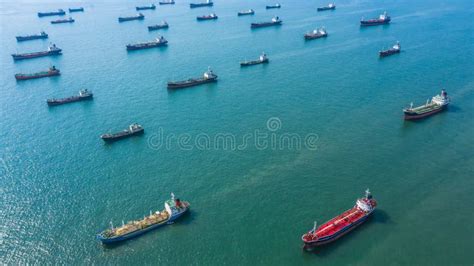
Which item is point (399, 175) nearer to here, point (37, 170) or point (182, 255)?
point (182, 255)

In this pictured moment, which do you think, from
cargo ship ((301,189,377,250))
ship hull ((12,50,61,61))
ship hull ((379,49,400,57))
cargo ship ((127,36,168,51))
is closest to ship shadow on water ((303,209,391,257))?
cargo ship ((301,189,377,250))

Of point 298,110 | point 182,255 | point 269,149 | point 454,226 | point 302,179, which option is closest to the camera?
point 182,255

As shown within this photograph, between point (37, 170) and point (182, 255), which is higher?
point (37, 170)

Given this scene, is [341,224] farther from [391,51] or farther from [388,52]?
[391,51]

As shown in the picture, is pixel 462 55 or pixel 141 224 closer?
pixel 141 224

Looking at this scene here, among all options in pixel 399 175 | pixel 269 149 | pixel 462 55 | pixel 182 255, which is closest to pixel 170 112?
pixel 269 149

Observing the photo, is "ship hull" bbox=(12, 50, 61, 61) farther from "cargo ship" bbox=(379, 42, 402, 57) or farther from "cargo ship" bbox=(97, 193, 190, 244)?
"cargo ship" bbox=(379, 42, 402, 57)

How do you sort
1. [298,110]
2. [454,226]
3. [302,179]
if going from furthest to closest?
[298,110] → [302,179] → [454,226]

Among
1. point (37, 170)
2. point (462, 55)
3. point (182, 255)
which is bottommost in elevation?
point (182, 255)
